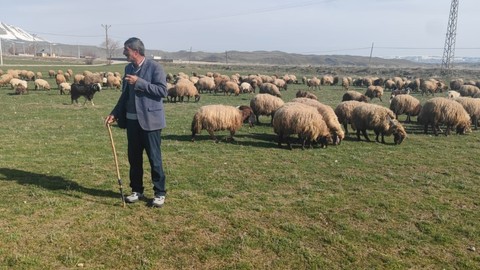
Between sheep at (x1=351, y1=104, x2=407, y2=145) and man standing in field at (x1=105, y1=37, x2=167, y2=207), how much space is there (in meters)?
10.3

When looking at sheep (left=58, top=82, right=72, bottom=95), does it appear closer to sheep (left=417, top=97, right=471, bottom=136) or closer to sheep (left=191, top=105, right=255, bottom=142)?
sheep (left=191, top=105, right=255, bottom=142)

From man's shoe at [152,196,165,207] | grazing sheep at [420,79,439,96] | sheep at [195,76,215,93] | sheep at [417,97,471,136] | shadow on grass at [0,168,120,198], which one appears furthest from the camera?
grazing sheep at [420,79,439,96]

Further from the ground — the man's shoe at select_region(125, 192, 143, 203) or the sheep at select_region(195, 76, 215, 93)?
the sheep at select_region(195, 76, 215, 93)

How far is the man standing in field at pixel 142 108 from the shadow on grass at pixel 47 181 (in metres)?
1.03

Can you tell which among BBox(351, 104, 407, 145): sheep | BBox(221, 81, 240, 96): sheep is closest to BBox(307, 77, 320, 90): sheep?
BBox(221, 81, 240, 96): sheep

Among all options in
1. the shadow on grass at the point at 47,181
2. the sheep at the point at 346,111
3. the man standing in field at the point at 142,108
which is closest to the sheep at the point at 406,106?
the sheep at the point at 346,111

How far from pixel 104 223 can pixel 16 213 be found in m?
1.72

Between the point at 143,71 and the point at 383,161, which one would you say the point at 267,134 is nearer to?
the point at 383,161

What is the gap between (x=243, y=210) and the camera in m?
7.08

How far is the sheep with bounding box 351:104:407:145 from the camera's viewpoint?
14.4m

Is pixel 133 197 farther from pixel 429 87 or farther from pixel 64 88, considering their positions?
pixel 429 87

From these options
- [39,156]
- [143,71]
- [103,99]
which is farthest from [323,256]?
[103,99]

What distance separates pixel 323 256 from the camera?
17.9 feet

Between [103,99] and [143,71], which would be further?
[103,99]
